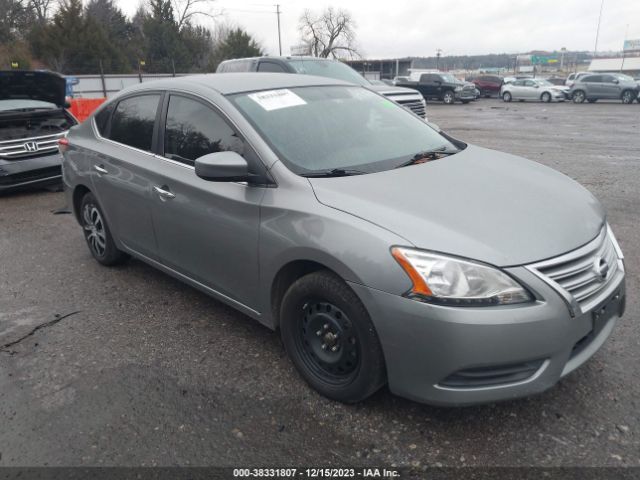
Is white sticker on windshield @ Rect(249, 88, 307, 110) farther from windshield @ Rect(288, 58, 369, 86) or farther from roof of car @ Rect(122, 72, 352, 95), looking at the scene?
windshield @ Rect(288, 58, 369, 86)

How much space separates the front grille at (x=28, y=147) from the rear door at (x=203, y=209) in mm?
4902

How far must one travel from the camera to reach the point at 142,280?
449 cm

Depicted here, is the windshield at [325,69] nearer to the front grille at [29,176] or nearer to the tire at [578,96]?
the front grille at [29,176]

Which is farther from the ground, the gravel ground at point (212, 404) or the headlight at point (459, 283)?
the headlight at point (459, 283)

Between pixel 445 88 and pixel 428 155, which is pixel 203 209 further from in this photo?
pixel 445 88

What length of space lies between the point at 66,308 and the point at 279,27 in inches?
2866

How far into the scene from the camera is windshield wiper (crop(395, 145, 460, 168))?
10.4 ft

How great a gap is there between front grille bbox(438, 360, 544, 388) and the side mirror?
1505mm

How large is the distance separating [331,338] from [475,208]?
0.98 meters

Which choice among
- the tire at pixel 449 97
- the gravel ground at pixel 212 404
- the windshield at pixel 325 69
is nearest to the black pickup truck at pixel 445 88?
the tire at pixel 449 97

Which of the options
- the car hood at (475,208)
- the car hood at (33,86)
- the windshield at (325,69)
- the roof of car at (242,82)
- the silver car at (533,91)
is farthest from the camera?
the silver car at (533,91)

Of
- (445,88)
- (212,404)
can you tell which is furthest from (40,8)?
(212,404)

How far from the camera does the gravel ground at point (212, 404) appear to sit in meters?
2.42

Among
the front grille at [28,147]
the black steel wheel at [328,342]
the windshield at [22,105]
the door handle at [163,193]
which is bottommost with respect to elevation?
the black steel wheel at [328,342]
